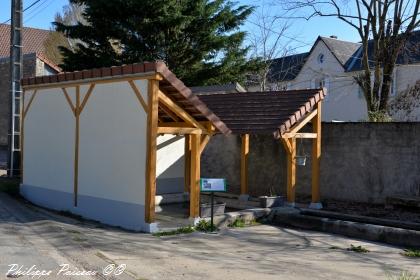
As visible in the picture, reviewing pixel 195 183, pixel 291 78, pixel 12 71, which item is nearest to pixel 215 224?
pixel 195 183

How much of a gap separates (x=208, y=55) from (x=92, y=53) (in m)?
5.43

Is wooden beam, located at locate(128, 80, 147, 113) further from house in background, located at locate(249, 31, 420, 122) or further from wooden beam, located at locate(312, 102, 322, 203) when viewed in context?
house in background, located at locate(249, 31, 420, 122)

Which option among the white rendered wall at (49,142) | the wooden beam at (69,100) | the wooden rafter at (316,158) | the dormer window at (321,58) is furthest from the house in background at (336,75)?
the wooden beam at (69,100)

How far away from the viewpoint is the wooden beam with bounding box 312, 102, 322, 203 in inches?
539

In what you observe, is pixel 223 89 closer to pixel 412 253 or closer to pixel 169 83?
pixel 169 83

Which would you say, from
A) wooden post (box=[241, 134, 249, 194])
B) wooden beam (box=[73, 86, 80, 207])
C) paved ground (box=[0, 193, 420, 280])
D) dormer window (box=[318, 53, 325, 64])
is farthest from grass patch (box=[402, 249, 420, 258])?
dormer window (box=[318, 53, 325, 64])

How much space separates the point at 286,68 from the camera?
134ft

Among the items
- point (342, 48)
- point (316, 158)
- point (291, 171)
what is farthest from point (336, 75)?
point (291, 171)

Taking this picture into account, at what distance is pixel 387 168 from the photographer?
547 inches

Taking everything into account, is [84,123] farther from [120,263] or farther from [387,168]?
[387,168]

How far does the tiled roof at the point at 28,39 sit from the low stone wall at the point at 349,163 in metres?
26.9

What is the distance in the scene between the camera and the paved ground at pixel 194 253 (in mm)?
7285

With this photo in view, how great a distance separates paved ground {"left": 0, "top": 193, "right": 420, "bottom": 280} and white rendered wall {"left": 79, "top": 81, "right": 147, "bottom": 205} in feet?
2.92

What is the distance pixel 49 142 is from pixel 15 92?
4633 millimetres
